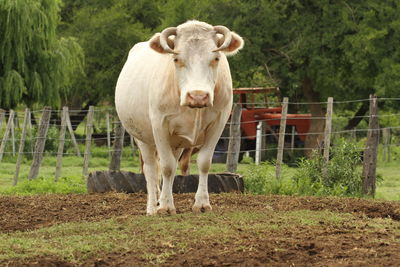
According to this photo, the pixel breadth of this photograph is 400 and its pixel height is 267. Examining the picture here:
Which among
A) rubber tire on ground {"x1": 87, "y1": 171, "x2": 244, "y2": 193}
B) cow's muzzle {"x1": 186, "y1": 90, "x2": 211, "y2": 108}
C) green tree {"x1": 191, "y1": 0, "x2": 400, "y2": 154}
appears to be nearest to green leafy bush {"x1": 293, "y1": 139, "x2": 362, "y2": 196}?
rubber tire on ground {"x1": 87, "y1": 171, "x2": 244, "y2": 193}

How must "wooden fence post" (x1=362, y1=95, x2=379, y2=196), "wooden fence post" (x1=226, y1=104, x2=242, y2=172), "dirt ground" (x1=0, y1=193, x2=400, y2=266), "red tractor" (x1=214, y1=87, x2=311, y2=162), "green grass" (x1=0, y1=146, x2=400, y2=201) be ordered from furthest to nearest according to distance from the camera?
"red tractor" (x1=214, y1=87, x2=311, y2=162) → "wooden fence post" (x1=226, y1=104, x2=242, y2=172) → "green grass" (x1=0, y1=146, x2=400, y2=201) → "wooden fence post" (x1=362, y1=95, x2=379, y2=196) → "dirt ground" (x1=0, y1=193, x2=400, y2=266)

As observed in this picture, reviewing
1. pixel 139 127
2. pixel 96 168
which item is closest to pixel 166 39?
pixel 139 127

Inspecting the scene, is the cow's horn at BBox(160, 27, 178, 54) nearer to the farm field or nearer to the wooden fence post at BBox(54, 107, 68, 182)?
the farm field

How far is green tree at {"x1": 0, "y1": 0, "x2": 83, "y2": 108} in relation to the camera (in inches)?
1121

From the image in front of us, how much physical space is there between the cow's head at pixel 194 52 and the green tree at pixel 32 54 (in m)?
20.1

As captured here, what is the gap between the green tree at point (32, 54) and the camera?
28.5 metres

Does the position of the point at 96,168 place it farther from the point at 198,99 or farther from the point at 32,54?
the point at 198,99

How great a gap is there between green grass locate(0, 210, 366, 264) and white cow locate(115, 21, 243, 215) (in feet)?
2.35

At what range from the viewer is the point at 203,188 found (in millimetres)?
9203

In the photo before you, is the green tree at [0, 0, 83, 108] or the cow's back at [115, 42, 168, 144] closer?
the cow's back at [115, 42, 168, 144]

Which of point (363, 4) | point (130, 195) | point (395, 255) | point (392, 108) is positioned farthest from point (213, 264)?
point (392, 108)

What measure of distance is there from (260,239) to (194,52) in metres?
2.41

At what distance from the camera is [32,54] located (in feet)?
100

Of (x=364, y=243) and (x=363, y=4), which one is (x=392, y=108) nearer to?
(x=363, y=4)
